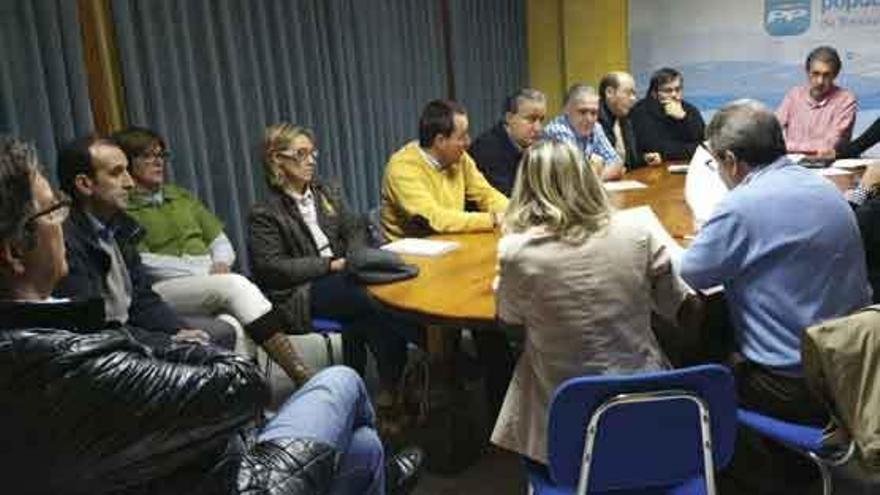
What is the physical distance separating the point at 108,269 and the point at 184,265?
62 centimetres

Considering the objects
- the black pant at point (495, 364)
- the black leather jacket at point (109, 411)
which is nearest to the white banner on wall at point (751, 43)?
the black pant at point (495, 364)

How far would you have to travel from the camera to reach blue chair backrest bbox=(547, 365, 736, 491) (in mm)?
1509

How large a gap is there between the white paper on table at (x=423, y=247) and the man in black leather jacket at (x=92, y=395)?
1.42 meters

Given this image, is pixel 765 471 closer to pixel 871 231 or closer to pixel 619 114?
pixel 871 231

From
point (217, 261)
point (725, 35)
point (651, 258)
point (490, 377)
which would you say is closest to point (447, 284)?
point (490, 377)

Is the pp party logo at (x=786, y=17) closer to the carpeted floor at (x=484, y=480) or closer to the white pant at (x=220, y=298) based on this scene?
the carpeted floor at (x=484, y=480)

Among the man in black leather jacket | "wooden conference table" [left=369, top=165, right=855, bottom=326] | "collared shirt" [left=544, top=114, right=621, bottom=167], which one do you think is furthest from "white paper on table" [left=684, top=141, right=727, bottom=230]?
the man in black leather jacket

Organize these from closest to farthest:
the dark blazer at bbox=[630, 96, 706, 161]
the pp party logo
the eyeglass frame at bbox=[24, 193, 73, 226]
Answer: the eyeglass frame at bbox=[24, 193, 73, 226]
the dark blazer at bbox=[630, 96, 706, 161]
the pp party logo

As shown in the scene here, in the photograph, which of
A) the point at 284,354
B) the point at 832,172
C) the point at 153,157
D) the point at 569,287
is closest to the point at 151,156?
the point at 153,157

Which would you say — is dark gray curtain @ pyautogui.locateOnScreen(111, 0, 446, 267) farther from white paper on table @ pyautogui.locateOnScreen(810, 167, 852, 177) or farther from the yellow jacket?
white paper on table @ pyautogui.locateOnScreen(810, 167, 852, 177)

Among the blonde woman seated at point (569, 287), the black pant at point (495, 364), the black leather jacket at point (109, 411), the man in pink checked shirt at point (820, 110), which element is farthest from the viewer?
the man in pink checked shirt at point (820, 110)

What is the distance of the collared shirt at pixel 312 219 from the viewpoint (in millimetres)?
3093

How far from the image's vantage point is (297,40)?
411 centimetres

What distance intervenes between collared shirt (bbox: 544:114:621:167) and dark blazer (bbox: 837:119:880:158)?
1.32 meters
